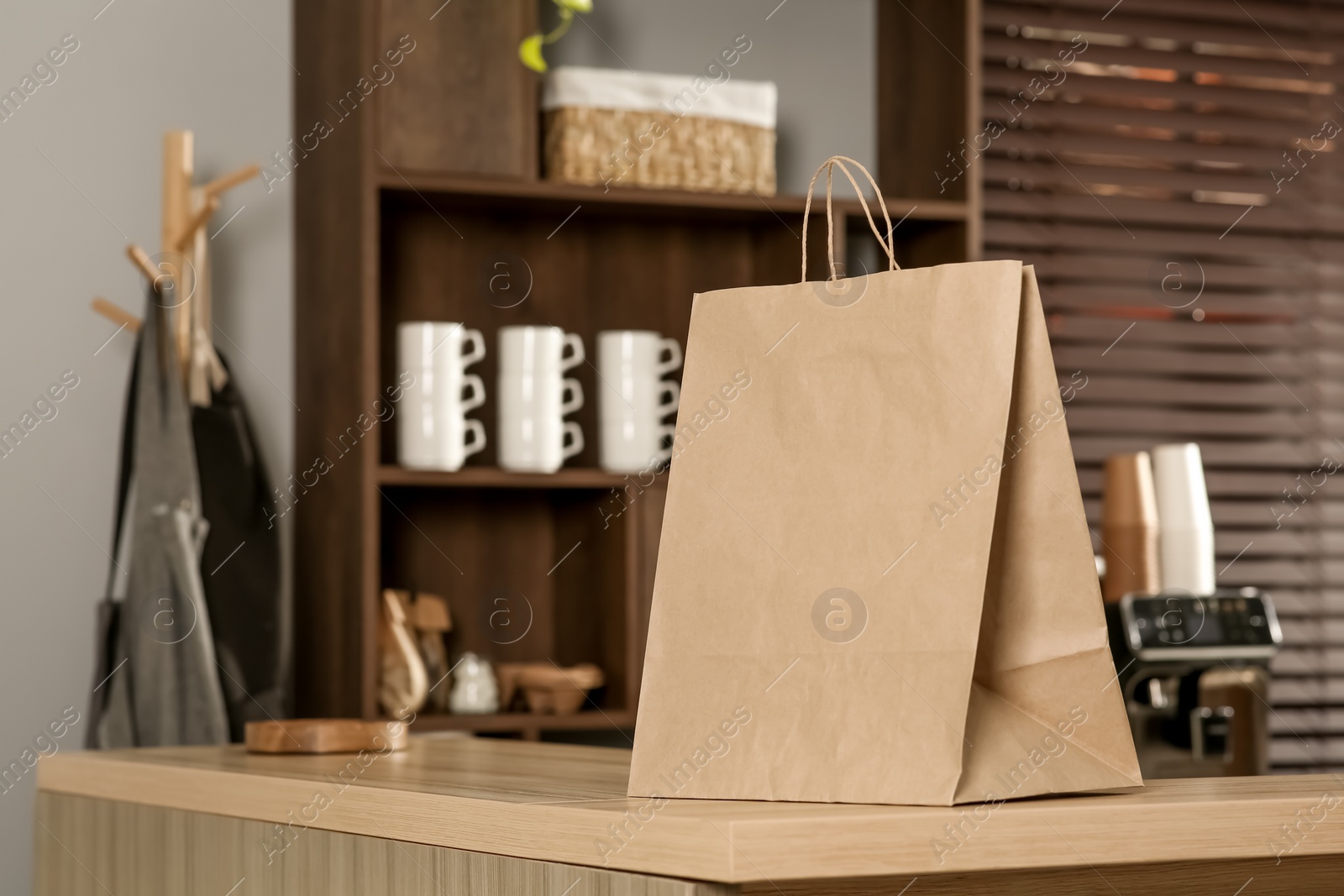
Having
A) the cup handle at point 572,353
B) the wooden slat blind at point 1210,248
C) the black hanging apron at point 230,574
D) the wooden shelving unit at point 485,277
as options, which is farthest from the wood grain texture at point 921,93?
the black hanging apron at point 230,574

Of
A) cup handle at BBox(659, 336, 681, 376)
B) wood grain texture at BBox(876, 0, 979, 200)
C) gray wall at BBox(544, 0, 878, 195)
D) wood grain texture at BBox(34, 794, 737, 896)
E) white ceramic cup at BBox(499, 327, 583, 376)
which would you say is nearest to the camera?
wood grain texture at BBox(34, 794, 737, 896)

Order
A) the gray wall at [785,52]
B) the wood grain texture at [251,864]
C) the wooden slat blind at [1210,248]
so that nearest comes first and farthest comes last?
the wood grain texture at [251,864] < the gray wall at [785,52] < the wooden slat blind at [1210,248]

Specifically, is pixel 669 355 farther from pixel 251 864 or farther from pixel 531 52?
pixel 251 864

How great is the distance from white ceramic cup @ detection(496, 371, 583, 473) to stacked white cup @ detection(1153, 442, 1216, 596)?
901 millimetres

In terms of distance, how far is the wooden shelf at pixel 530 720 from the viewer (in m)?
2.18

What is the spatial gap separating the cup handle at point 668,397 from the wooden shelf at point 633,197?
0.28 meters

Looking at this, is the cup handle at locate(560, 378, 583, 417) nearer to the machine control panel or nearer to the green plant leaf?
the green plant leaf

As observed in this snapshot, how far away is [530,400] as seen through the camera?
2.28 m

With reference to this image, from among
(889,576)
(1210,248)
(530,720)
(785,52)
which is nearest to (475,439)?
(530,720)

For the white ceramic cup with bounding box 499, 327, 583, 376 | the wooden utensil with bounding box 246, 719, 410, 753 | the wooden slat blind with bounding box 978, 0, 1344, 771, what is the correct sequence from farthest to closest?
the wooden slat blind with bounding box 978, 0, 1344, 771
the white ceramic cup with bounding box 499, 327, 583, 376
the wooden utensil with bounding box 246, 719, 410, 753

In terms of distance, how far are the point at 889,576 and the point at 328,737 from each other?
0.65 metres

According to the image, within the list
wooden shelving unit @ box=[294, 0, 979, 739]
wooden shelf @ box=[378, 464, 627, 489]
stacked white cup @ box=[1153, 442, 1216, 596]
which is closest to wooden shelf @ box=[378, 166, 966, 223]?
wooden shelving unit @ box=[294, 0, 979, 739]

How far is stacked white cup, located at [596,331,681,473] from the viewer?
2354mm

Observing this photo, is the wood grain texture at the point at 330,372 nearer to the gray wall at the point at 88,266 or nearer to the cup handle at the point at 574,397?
the gray wall at the point at 88,266
